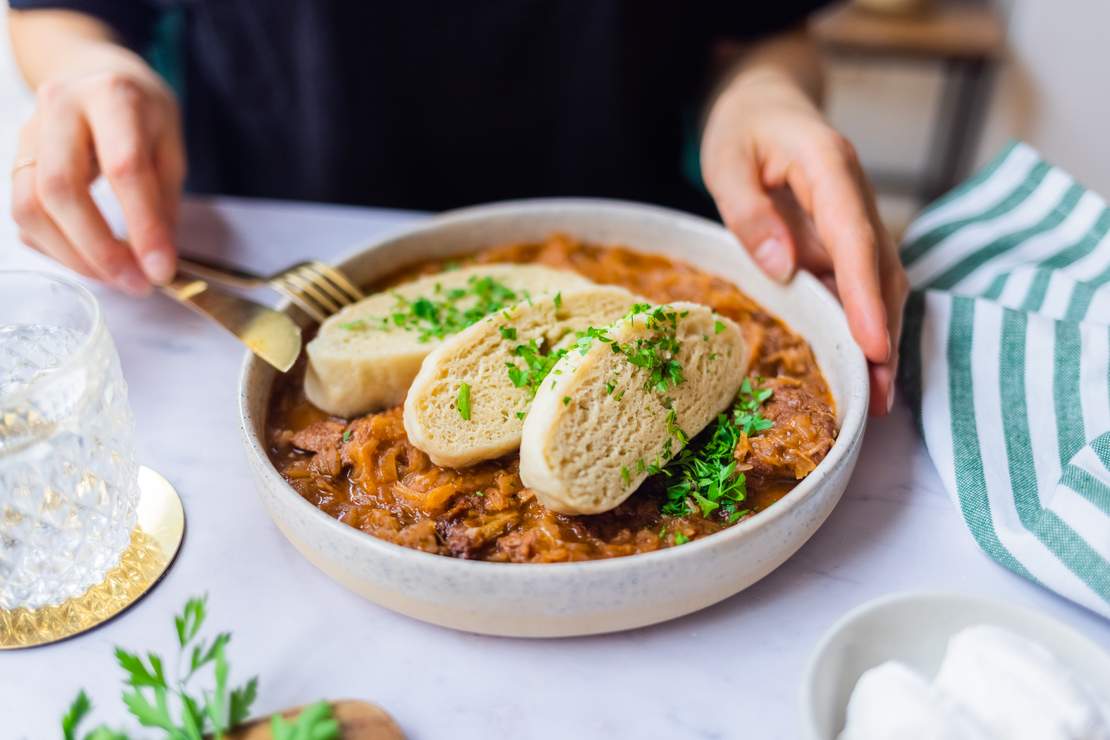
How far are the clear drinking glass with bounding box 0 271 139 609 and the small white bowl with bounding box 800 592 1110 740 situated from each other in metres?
1.21

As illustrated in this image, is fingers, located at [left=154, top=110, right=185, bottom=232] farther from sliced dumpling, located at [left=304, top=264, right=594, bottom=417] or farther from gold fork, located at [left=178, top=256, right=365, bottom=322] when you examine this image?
sliced dumpling, located at [left=304, top=264, right=594, bottom=417]

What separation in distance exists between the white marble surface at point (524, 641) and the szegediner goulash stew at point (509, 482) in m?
0.14

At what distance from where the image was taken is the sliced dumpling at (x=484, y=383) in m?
1.77

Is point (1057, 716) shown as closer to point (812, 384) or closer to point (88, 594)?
point (812, 384)

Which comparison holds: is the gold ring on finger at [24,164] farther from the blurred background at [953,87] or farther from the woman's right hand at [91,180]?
the blurred background at [953,87]

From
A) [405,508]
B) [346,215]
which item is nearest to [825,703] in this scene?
[405,508]

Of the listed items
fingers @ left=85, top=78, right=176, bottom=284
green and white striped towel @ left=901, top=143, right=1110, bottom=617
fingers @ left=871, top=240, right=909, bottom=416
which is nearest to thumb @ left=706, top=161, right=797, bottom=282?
fingers @ left=871, top=240, right=909, bottom=416

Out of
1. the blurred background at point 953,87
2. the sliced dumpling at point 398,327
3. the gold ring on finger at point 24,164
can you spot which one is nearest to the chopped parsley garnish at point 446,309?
the sliced dumpling at point 398,327

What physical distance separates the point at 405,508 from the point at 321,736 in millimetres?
490

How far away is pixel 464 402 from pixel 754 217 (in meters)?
0.91

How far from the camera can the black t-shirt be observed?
3.06 meters

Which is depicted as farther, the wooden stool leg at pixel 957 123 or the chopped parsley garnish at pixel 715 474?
the wooden stool leg at pixel 957 123

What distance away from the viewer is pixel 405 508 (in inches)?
68.7

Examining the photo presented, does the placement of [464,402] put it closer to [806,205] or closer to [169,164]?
[806,205]
